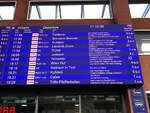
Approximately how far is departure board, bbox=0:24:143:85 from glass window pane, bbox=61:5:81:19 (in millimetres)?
1586

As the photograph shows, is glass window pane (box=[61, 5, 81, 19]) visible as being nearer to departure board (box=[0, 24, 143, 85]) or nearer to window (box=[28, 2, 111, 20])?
window (box=[28, 2, 111, 20])

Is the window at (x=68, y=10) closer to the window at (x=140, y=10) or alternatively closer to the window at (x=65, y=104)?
the window at (x=140, y=10)

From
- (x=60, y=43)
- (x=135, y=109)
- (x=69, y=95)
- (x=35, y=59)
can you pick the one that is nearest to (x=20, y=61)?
(x=35, y=59)

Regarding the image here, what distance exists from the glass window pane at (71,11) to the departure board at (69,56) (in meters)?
1.59

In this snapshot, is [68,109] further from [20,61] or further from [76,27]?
[76,27]

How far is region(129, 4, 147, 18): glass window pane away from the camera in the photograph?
782 cm

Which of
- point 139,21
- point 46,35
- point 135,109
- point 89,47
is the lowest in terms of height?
point 135,109

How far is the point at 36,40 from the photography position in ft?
20.5

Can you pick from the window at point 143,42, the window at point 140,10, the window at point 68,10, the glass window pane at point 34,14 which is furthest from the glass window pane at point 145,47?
the glass window pane at point 34,14

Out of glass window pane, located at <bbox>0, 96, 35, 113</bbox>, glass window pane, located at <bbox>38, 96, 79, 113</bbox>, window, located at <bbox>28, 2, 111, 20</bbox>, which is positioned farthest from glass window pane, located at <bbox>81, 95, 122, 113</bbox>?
window, located at <bbox>28, 2, 111, 20</bbox>

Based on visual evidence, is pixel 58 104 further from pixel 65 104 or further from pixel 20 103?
pixel 20 103

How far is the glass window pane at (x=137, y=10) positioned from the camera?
7.82 m

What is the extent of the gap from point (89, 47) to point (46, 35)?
1.67 m

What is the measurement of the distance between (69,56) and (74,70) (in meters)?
0.55
